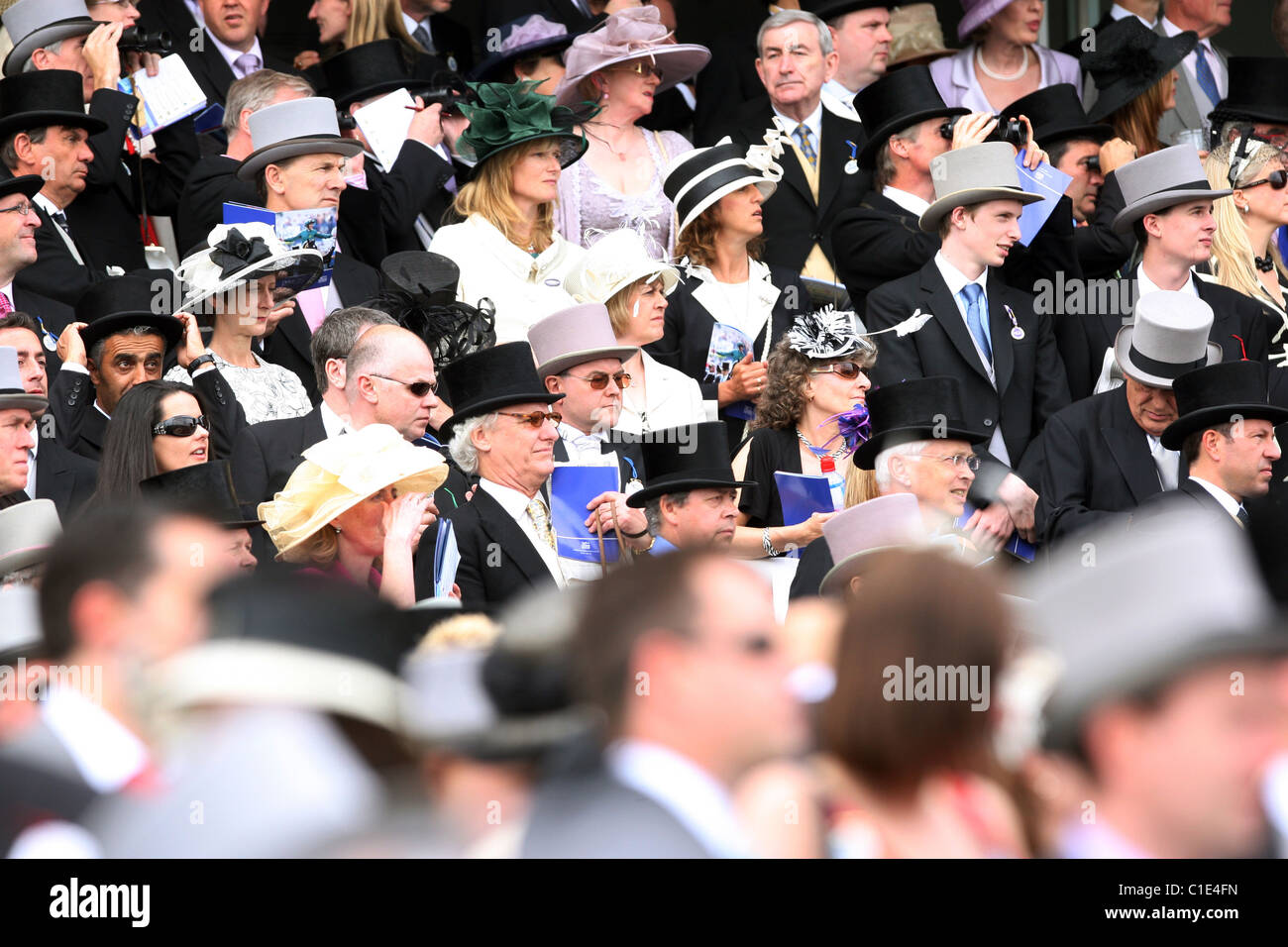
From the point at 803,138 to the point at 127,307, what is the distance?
10.4 ft

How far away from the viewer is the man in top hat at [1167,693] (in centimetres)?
229

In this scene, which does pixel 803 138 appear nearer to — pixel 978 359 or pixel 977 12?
pixel 977 12

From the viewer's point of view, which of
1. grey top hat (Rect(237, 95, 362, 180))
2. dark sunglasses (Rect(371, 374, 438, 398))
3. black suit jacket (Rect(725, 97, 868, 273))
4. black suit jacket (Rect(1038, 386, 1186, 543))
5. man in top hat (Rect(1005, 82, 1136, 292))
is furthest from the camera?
black suit jacket (Rect(725, 97, 868, 273))

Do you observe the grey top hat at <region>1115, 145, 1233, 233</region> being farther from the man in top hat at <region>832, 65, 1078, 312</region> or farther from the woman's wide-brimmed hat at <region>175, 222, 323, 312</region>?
the woman's wide-brimmed hat at <region>175, 222, 323, 312</region>

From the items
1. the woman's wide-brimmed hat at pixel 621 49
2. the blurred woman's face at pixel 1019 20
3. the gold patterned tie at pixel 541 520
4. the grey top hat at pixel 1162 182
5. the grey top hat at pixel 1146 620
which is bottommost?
the gold patterned tie at pixel 541 520

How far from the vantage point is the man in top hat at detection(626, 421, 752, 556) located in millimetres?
5500

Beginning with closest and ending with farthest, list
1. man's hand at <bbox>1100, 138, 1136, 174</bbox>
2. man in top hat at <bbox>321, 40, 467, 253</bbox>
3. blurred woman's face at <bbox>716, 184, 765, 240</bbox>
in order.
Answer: blurred woman's face at <bbox>716, 184, 765, 240</bbox> < man in top hat at <bbox>321, 40, 467, 253</bbox> < man's hand at <bbox>1100, 138, 1136, 174</bbox>

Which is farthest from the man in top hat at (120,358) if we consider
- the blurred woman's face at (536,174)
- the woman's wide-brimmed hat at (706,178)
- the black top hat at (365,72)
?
the woman's wide-brimmed hat at (706,178)

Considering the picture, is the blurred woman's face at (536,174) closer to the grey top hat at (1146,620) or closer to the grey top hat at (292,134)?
the grey top hat at (292,134)

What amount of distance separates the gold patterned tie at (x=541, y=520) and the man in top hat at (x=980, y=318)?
165 cm

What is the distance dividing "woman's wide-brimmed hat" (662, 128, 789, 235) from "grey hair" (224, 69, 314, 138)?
146cm

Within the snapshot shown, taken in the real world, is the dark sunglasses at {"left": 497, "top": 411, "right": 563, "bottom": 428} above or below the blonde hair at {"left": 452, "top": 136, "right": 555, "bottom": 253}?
below

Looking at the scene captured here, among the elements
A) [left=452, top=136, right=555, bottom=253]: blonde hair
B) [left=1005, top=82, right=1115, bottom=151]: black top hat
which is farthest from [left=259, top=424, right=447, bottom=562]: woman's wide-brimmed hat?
[left=1005, top=82, right=1115, bottom=151]: black top hat
